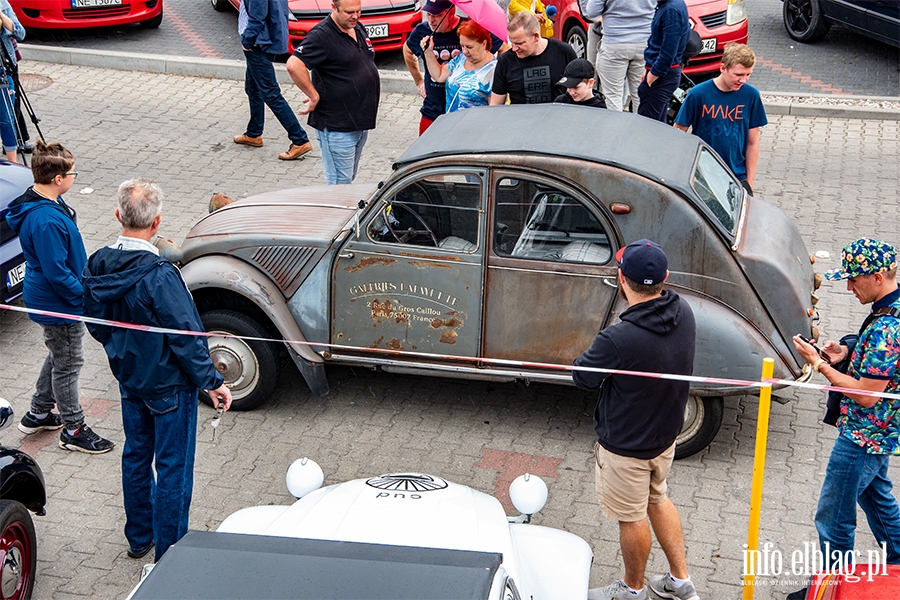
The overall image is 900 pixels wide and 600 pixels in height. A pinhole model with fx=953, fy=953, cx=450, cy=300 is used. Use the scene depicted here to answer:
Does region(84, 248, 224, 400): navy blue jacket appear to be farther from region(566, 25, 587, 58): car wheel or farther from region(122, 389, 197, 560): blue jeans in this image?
region(566, 25, 587, 58): car wheel

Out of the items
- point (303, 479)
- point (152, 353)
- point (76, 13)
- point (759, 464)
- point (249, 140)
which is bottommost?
point (249, 140)

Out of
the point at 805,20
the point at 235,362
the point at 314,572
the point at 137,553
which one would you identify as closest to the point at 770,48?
the point at 805,20

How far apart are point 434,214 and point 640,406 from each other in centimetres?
197

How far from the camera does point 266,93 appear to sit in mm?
9961

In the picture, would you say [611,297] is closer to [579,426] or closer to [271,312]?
[579,426]

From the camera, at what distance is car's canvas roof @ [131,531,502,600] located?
2977 millimetres

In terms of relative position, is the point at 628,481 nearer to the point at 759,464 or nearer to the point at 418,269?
the point at 759,464

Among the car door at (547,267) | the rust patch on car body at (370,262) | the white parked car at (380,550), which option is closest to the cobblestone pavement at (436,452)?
the car door at (547,267)

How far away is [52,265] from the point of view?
5.23 metres

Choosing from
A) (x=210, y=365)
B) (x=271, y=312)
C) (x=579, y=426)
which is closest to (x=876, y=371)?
(x=579, y=426)

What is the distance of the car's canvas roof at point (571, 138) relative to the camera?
17.7ft

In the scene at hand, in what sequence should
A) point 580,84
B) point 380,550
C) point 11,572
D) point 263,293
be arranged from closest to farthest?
point 380,550
point 11,572
point 263,293
point 580,84

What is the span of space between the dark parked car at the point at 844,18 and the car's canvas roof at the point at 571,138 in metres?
7.77

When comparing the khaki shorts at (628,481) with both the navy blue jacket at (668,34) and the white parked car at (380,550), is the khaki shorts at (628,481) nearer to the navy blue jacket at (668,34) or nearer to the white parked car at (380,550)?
the white parked car at (380,550)
